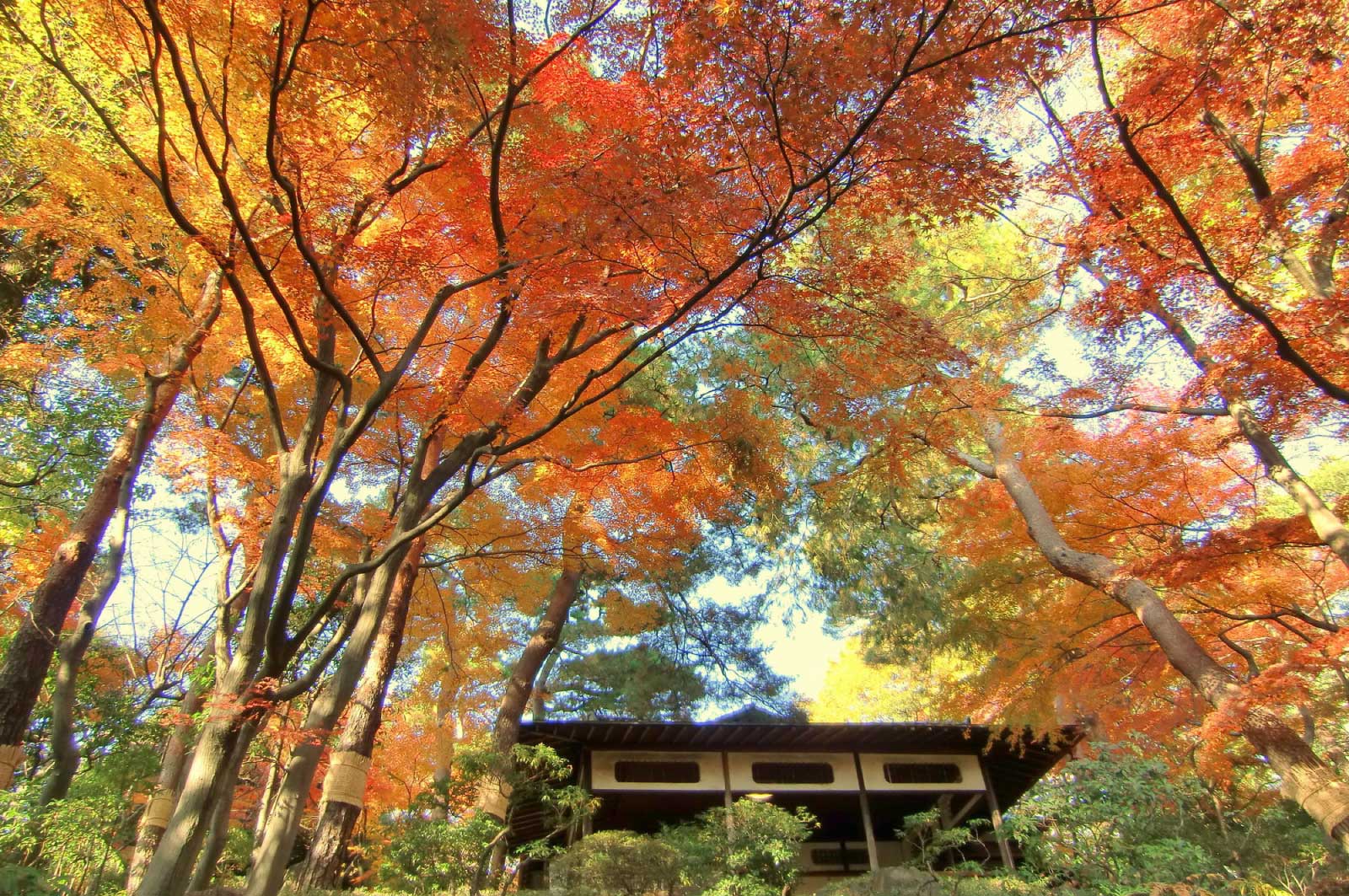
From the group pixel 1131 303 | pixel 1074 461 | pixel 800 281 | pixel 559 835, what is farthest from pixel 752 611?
pixel 800 281

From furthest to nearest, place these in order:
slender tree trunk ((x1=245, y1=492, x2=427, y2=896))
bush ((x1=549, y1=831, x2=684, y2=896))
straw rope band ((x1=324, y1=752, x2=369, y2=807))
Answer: bush ((x1=549, y1=831, x2=684, y2=896))
straw rope band ((x1=324, y1=752, x2=369, y2=807))
slender tree trunk ((x1=245, y1=492, x2=427, y2=896))

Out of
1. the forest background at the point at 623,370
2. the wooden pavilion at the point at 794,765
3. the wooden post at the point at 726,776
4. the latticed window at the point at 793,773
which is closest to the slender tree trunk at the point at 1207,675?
the forest background at the point at 623,370

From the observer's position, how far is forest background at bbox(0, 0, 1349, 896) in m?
4.12

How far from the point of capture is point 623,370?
8602 millimetres

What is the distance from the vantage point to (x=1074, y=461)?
9.29 meters

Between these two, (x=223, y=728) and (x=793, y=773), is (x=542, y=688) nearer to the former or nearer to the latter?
(x=793, y=773)

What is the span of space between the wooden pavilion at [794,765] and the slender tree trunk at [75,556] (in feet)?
17.5

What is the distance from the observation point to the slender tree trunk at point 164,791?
6.34 metres

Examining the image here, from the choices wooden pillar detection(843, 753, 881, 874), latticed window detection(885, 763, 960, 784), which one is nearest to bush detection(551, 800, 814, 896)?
wooden pillar detection(843, 753, 881, 874)

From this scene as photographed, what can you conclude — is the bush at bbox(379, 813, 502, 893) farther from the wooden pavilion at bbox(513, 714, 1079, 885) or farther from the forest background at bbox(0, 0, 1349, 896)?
the wooden pavilion at bbox(513, 714, 1079, 885)

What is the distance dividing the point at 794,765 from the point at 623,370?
648 centimetres

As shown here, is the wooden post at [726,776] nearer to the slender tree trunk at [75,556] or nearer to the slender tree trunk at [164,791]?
the slender tree trunk at [164,791]

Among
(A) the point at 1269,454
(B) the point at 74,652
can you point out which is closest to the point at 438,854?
(B) the point at 74,652

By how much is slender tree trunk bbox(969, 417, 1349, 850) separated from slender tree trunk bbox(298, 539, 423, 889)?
6.57 metres
